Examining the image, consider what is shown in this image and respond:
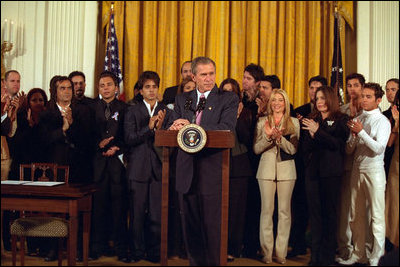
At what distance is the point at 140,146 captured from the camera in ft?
17.6

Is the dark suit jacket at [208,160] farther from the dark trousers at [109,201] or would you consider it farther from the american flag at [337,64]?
the american flag at [337,64]

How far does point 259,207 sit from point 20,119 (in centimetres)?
262

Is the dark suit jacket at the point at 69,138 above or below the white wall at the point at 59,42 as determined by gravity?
below

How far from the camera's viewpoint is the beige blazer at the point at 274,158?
17.4 ft

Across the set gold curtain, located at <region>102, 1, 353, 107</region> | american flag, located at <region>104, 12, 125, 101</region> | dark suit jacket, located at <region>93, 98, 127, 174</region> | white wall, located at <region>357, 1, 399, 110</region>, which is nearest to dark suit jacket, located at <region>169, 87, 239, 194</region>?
dark suit jacket, located at <region>93, 98, 127, 174</region>

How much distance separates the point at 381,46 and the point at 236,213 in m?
3.77

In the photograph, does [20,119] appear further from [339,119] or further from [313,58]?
[313,58]

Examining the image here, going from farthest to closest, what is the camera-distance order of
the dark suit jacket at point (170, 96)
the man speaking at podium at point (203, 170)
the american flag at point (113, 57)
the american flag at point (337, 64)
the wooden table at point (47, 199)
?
the american flag at point (113, 57) → the american flag at point (337, 64) → the dark suit jacket at point (170, 96) → the man speaking at podium at point (203, 170) → the wooden table at point (47, 199)

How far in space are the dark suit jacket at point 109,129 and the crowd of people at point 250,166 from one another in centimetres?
1

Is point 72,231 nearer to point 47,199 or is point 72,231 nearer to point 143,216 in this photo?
point 47,199

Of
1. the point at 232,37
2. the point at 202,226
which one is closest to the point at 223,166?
the point at 202,226

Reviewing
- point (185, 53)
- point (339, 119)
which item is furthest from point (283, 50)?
point (339, 119)

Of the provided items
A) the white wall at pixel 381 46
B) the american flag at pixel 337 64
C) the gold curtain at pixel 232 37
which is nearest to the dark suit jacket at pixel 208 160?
the american flag at pixel 337 64

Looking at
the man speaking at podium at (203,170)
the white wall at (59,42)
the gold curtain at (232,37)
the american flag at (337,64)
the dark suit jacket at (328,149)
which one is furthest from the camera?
the gold curtain at (232,37)
